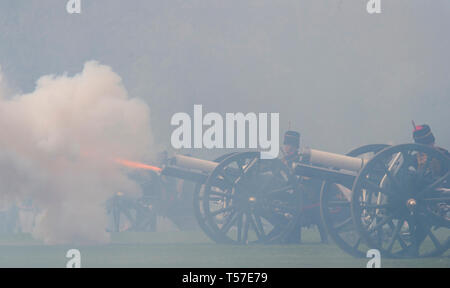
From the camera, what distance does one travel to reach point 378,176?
11336 mm

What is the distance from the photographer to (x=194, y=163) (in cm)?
1495

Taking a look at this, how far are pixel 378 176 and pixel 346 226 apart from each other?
4.27 feet

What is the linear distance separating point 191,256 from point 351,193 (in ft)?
8.08

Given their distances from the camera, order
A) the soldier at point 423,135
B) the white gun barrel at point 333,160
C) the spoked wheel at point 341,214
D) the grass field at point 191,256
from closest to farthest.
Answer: the grass field at point 191,256 < the spoked wheel at point 341,214 < the soldier at point 423,135 < the white gun barrel at point 333,160

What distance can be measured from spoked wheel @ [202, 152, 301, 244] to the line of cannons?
0.02 metres

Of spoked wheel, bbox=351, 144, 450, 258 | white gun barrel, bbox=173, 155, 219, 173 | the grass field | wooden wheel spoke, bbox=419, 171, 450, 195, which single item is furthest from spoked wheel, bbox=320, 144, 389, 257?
white gun barrel, bbox=173, 155, 219, 173

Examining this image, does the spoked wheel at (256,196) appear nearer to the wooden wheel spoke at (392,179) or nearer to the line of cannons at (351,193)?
the line of cannons at (351,193)

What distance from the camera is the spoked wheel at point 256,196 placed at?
13.2 meters

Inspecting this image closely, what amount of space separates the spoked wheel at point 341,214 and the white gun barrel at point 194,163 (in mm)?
2635

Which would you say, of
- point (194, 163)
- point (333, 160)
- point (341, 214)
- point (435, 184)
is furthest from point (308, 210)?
point (435, 184)

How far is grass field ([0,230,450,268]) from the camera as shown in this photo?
9789mm

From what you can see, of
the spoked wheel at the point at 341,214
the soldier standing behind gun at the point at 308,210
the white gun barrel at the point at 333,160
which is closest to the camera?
the spoked wheel at the point at 341,214

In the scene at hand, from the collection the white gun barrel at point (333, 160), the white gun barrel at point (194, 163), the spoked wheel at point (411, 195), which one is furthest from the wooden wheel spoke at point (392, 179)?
the white gun barrel at point (194, 163)
